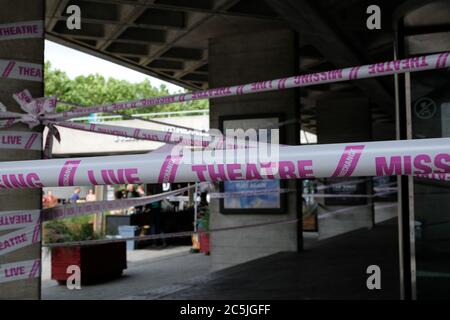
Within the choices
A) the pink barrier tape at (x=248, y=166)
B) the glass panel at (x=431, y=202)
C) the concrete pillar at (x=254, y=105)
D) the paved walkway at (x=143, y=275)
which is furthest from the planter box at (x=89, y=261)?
the pink barrier tape at (x=248, y=166)

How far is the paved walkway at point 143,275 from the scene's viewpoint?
27.0 feet

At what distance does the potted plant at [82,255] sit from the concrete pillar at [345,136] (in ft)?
29.2

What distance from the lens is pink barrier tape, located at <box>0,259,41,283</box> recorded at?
4.02 m

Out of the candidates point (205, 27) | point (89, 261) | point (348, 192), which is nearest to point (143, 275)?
point (89, 261)

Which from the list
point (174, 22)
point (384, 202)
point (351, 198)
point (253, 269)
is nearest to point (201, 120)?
point (384, 202)

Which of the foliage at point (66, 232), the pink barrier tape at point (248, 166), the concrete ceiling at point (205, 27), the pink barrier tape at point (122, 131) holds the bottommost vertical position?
the foliage at point (66, 232)

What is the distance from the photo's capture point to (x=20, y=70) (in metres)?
4.11

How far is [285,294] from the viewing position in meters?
5.50

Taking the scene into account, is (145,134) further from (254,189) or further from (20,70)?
(254,189)

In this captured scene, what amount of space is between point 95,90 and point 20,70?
52739 millimetres

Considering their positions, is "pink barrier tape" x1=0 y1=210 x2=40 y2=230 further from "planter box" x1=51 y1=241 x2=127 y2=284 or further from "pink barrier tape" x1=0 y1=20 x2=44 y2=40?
"planter box" x1=51 y1=241 x2=127 y2=284

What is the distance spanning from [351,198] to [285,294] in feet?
38.6

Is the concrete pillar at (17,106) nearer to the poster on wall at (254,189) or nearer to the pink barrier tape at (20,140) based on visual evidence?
the pink barrier tape at (20,140)

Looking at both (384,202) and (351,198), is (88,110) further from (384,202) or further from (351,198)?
(384,202)
